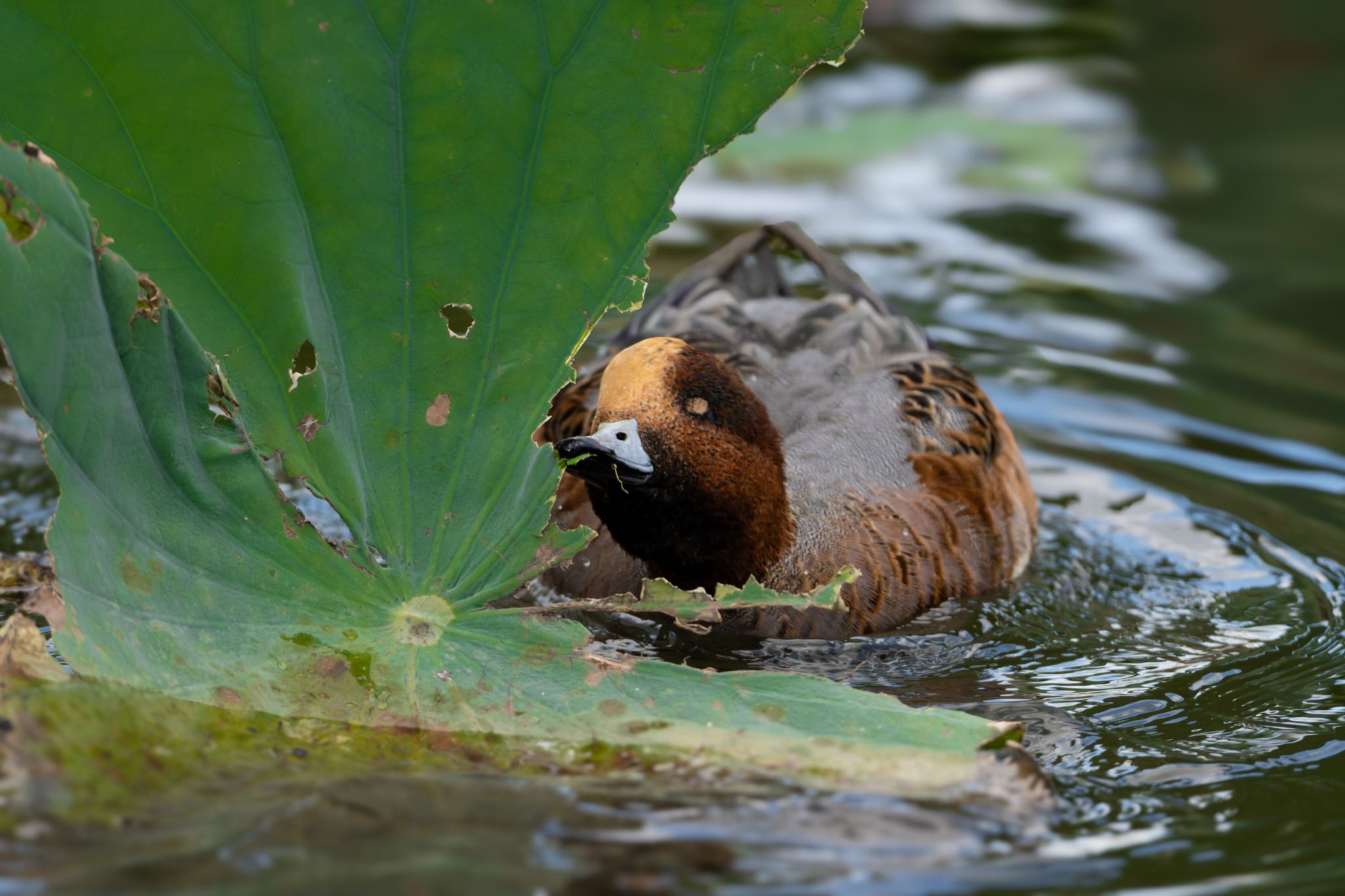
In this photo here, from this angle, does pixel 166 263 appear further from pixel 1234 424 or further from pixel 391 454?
pixel 1234 424

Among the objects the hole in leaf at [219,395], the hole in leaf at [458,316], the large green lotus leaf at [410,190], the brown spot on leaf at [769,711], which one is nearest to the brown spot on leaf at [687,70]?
the large green lotus leaf at [410,190]

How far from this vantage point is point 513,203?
4.26m

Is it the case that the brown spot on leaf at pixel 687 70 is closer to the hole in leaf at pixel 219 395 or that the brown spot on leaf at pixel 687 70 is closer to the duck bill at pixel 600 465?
the duck bill at pixel 600 465

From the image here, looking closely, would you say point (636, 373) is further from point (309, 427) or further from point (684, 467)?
point (309, 427)

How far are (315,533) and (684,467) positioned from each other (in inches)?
48.1

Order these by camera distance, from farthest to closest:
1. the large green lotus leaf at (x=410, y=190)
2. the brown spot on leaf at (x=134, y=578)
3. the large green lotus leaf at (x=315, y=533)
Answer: the large green lotus leaf at (x=410, y=190), the brown spot on leaf at (x=134, y=578), the large green lotus leaf at (x=315, y=533)

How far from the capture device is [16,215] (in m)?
3.50

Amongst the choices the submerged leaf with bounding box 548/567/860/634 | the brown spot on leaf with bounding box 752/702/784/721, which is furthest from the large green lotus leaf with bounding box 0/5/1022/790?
the submerged leaf with bounding box 548/567/860/634

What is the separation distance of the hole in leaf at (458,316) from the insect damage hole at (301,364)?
35cm

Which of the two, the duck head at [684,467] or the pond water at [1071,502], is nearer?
the pond water at [1071,502]

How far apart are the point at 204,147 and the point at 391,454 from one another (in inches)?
35.4

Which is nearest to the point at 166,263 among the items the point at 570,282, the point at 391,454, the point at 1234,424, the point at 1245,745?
the point at 391,454

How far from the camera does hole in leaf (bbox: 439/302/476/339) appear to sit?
424 centimetres

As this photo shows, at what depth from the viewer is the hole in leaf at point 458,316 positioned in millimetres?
4242
